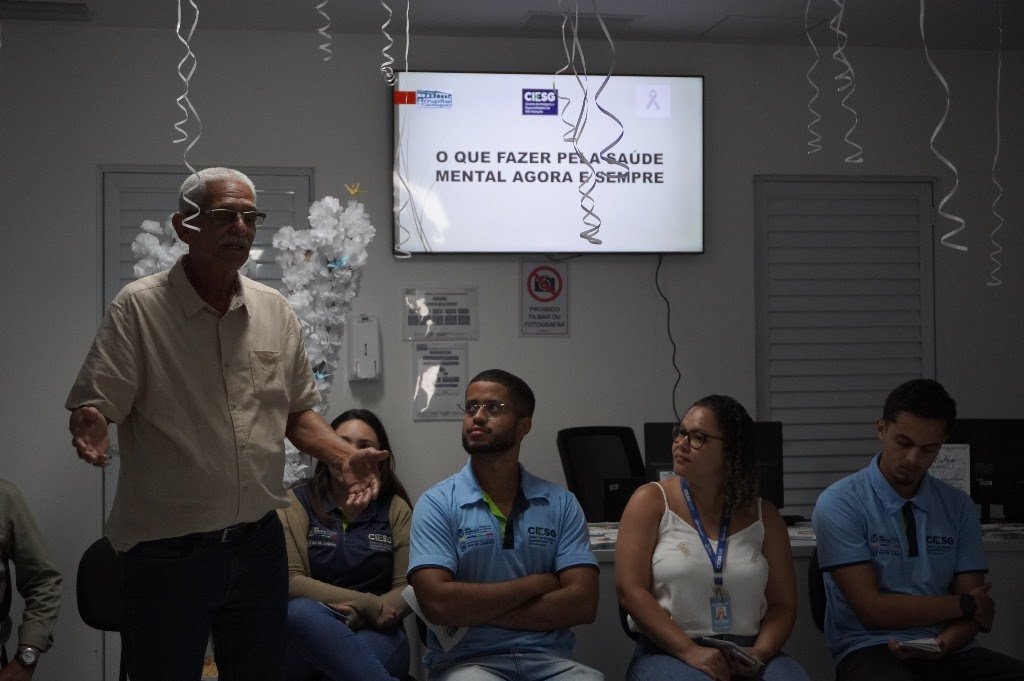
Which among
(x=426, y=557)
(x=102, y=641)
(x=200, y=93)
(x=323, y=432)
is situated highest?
(x=200, y=93)

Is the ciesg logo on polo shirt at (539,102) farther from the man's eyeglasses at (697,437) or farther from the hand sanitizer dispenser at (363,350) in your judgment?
the man's eyeglasses at (697,437)

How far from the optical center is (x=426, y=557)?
2.75 m

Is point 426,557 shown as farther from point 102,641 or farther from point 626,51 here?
point 626,51

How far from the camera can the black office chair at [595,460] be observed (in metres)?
4.65

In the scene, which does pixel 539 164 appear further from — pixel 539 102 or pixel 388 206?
pixel 388 206

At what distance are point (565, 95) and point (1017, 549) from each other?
2.80 m

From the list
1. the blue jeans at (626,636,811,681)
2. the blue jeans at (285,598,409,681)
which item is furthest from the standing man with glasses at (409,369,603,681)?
the blue jeans at (285,598,409,681)

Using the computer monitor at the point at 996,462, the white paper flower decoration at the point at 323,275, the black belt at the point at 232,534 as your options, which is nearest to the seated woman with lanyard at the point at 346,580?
the white paper flower decoration at the point at 323,275

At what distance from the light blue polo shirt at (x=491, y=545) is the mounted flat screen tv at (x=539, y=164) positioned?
2261mm

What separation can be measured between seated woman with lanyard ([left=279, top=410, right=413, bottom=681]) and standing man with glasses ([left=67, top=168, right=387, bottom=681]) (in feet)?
2.52

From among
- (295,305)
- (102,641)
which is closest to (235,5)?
(295,305)

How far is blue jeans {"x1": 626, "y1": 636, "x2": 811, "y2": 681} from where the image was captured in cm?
261

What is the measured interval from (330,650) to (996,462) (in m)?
2.33

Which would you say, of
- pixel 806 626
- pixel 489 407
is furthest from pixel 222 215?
pixel 806 626
